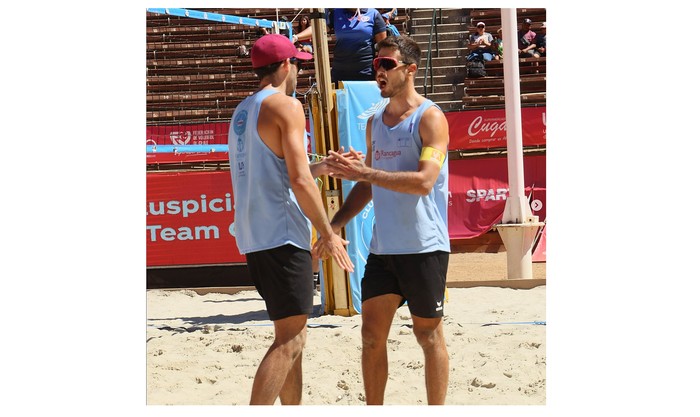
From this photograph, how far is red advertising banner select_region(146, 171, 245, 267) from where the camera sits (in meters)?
8.26

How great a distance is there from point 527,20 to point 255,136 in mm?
6623

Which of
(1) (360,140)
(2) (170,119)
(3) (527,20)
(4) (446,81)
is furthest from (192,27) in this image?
(1) (360,140)

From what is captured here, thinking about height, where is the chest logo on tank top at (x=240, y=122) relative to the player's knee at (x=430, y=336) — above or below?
above

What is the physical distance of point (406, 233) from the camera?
333 cm

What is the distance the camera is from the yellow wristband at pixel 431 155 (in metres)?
3.21

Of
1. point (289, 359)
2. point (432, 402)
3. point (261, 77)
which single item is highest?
point (261, 77)

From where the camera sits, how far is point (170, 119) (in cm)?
1091

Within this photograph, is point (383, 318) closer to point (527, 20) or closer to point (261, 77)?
point (261, 77)

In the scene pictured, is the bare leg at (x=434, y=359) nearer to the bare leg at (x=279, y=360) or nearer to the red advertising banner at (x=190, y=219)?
the bare leg at (x=279, y=360)

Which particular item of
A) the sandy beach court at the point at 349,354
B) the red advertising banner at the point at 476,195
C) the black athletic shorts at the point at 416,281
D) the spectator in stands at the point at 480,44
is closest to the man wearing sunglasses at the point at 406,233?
the black athletic shorts at the point at 416,281

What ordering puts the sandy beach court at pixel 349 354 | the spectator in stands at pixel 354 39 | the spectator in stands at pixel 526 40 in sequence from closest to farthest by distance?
the sandy beach court at pixel 349 354 < the spectator in stands at pixel 354 39 < the spectator in stands at pixel 526 40

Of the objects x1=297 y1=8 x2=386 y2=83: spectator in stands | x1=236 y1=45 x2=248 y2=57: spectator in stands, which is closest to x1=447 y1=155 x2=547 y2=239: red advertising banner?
x1=236 y1=45 x2=248 y2=57: spectator in stands

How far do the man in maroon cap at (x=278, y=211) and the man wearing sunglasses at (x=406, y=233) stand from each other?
0.21m

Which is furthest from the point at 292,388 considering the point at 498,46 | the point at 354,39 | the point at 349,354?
the point at 498,46
